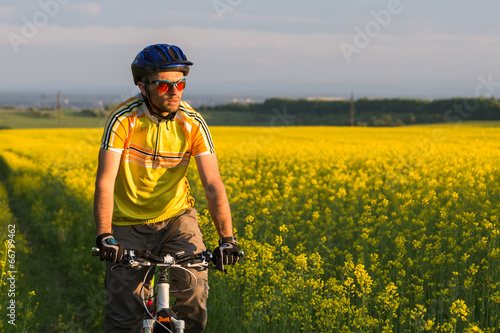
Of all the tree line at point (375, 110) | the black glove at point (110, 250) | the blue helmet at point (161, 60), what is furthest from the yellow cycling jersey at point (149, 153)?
the tree line at point (375, 110)

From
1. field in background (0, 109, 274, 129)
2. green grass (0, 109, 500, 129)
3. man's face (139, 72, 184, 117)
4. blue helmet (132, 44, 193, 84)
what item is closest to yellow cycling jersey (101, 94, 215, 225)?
man's face (139, 72, 184, 117)

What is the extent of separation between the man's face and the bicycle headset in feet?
0.09

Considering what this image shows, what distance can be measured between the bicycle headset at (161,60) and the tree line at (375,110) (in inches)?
2104

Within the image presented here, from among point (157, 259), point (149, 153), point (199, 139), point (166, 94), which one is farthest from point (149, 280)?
point (166, 94)

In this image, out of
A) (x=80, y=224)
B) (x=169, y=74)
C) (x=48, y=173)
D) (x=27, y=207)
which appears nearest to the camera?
(x=169, y=74)

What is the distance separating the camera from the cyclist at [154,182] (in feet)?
11.3

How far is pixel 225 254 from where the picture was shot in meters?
3.25

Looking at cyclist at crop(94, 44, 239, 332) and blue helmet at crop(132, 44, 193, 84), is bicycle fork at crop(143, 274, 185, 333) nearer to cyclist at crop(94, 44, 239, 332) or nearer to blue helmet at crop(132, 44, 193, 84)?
cyclist at crop(94, 44, 239, 332)

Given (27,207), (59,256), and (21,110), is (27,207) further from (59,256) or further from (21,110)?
(21,110)

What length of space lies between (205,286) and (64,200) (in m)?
9.41

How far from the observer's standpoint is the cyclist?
3.45 meters

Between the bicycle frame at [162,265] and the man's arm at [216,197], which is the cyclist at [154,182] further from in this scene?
the bicycle frame at [162,265]

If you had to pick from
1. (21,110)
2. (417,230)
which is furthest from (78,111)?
(417,230)

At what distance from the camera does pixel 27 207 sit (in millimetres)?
13555
